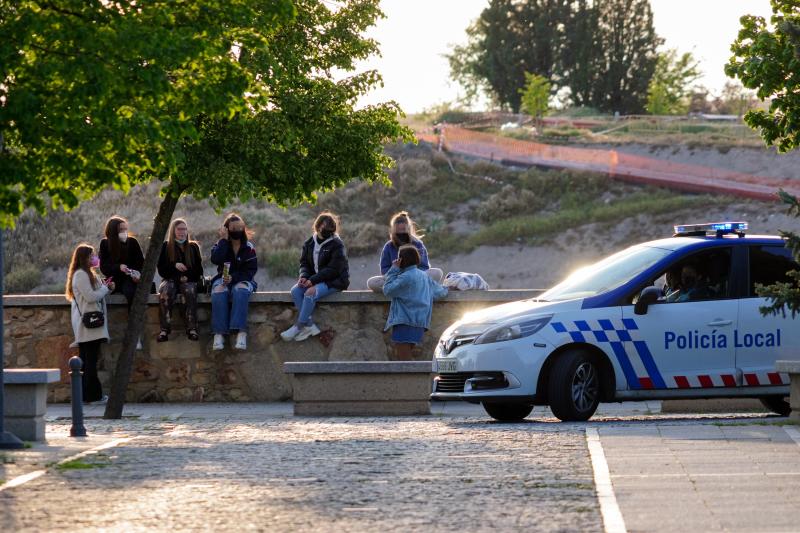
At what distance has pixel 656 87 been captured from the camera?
9175cm

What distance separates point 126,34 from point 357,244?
161 feet

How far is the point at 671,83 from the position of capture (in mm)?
99250

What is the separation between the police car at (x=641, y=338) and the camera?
13.8 metres

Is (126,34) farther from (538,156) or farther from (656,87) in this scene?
(656,87)

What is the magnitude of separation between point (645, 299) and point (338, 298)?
196 inches

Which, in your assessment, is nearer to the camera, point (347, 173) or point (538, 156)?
point (347, 173)

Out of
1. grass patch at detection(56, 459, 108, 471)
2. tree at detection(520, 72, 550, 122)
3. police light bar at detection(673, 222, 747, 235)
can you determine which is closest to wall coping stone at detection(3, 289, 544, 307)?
police light bar at detection(673, 222, 747, 235)

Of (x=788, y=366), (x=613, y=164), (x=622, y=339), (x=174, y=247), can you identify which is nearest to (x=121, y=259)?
(x=174, y=247)

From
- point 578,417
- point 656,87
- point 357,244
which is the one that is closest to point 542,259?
point 357,244

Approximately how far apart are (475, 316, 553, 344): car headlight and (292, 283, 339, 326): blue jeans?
13.3 feet

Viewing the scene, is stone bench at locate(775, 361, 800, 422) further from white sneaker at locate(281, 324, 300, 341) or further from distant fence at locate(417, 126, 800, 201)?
distant fence at locate(417, 126, 800, 201)

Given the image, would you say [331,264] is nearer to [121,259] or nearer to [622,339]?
[121,259]

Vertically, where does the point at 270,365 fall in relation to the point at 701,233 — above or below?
below

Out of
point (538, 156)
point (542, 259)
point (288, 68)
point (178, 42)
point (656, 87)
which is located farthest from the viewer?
point (656, 87)
